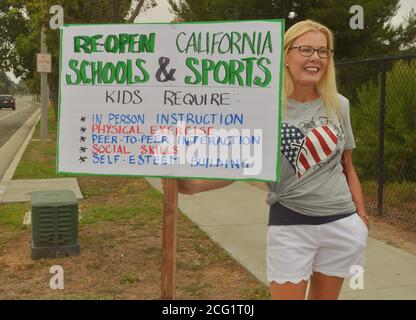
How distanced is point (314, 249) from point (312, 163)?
37 centimetres

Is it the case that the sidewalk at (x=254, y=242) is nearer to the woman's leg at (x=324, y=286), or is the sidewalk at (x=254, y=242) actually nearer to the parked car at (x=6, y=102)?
the woman's leg at (x=324, y=286)

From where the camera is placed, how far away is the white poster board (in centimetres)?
273

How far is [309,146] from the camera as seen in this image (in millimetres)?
2295

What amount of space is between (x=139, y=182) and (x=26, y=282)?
495cm

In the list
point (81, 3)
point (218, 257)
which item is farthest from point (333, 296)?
point (81, 3)

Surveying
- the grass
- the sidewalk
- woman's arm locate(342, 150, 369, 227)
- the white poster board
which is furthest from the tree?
woman's arm locate(342, 150, 369, 227)

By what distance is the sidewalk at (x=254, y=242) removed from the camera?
13.5 ft

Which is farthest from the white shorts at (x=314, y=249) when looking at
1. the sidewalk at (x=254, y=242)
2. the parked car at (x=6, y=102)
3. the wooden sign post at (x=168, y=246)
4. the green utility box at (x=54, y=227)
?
the parked car at (x=6, y=102)

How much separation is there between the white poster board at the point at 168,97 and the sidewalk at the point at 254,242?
1.81m

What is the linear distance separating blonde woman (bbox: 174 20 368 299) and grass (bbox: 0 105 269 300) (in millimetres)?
1656

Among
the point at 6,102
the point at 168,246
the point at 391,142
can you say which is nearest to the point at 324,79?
the point at 168,246

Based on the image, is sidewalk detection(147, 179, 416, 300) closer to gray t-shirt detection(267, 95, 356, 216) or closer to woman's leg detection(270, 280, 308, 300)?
woman's leg detection(270, 280, 308, 300)

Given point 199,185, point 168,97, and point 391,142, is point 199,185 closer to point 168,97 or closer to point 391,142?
point 168,97
